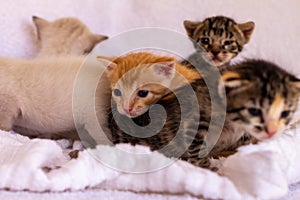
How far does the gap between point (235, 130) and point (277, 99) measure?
5.3 inches

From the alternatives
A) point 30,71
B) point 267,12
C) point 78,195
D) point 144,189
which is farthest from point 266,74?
point 267,12

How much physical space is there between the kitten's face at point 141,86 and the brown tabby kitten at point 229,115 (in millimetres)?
26

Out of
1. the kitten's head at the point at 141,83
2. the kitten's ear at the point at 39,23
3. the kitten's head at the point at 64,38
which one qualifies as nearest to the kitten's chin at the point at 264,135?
the kitten's head at the point at 141,83

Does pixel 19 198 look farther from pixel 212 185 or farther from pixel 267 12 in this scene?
pixel 267 12

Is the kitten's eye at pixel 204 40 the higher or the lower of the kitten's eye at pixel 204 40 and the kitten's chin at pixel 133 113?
the higher

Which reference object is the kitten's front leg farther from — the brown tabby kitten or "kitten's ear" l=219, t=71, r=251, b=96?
"kitten's ear" l=219, t=71, r=251, b=96

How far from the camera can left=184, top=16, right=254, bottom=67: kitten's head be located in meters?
1.30

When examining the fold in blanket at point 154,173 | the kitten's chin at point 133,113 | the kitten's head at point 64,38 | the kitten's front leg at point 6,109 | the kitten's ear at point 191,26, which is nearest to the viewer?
the fold in blanket at point 154,173

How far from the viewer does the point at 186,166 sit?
877 millimetres

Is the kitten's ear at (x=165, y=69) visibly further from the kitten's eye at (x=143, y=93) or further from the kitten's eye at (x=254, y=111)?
the kitten's eye at (x=254, y=111)

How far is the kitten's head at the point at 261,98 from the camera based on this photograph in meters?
0.90

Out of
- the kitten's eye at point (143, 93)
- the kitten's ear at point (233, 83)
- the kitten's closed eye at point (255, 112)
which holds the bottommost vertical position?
the kitten's eye at point (143, 93)

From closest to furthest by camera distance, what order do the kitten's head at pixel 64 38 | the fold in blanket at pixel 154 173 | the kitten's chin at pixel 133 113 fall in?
the fold in blanket at pixel 154 173 < the kitten's chin at pixel 133 113 < the kitten's head at pixel 64 38

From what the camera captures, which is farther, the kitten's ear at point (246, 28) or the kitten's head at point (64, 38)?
the kitten's head at point (64, 38)
